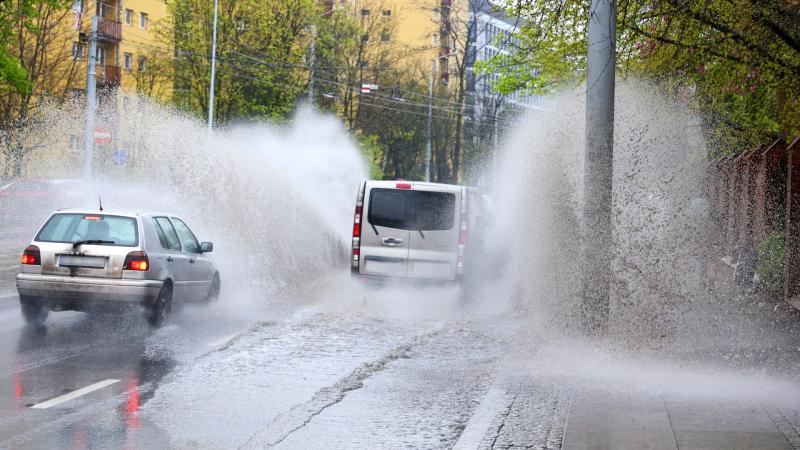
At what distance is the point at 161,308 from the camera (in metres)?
13.3

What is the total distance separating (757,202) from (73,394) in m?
13.4

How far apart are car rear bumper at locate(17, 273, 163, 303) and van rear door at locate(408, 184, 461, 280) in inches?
244

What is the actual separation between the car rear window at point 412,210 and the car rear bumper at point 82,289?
6.23 metres

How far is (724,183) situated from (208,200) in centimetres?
1174

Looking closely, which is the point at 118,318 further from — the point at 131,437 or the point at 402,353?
the point at 131,437

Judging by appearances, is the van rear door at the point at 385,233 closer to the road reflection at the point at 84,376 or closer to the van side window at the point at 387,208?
the van side window at the point at 387,208

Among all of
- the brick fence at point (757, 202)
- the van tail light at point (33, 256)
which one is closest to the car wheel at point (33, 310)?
the van tail light at point (33, 256)

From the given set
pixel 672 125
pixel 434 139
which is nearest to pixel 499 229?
pixel 672 125

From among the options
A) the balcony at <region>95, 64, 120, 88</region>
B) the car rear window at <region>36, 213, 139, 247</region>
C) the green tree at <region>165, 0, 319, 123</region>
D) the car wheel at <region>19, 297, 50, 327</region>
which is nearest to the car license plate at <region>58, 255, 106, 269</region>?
the car rear window at <region>36, 213, 139, 247</region>

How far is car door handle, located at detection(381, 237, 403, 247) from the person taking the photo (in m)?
18.4

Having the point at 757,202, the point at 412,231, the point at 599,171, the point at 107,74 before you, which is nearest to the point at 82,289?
the point at 599,171

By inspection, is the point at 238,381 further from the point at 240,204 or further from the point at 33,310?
the point at 240,204

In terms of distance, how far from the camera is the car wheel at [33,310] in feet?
42.6

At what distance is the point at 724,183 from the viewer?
26.8 metres
